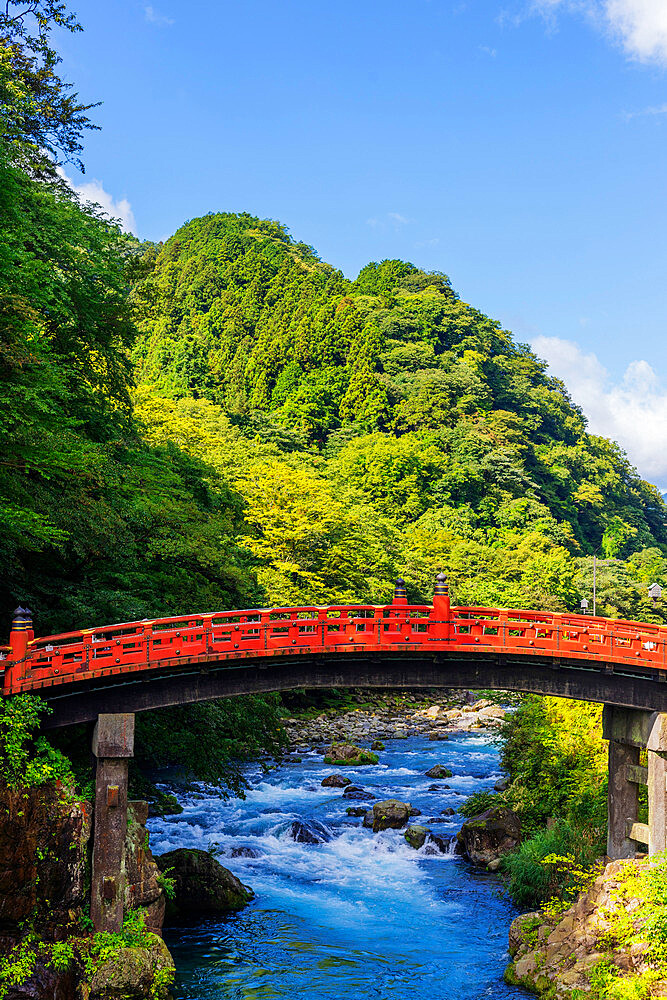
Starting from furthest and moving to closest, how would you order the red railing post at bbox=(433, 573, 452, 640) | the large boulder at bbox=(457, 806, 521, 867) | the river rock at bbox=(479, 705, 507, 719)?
the river rock at bbox=(479, 705, 507, 719)
the large boulder at bbox=(457, 806, 521, 867)
the red railing post at bbox=(433, 573, 452, 640)

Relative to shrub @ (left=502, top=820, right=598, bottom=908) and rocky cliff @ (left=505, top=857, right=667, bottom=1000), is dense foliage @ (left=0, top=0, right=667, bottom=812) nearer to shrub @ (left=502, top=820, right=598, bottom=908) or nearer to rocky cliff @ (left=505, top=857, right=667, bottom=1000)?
shrub @ (left=502, top=820, right=598, bottom=908)

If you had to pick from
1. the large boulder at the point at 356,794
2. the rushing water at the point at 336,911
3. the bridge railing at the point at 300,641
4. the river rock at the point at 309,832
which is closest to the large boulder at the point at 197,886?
the rushing water at the point at 336,911

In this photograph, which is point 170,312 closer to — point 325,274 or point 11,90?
point 325,274

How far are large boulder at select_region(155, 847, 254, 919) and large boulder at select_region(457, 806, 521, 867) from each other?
27.5 feet

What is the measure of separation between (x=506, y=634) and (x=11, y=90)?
21068 mm

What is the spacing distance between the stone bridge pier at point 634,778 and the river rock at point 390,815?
9.60 metres

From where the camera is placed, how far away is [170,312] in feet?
424

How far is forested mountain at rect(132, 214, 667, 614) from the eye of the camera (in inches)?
2311

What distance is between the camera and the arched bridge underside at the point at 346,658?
2070cm

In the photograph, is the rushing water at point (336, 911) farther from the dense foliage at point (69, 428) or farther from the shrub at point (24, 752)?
the dense foliage at point (69, 428)

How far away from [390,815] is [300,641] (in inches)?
539

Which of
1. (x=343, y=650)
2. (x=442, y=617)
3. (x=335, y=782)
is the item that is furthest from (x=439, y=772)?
(x=343, y=650)

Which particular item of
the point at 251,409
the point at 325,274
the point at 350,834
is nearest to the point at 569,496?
the point at 251,409

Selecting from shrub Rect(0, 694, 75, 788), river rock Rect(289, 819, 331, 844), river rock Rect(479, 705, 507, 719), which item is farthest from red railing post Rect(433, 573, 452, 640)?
river rock Rect(479, 705, 507, 719)
